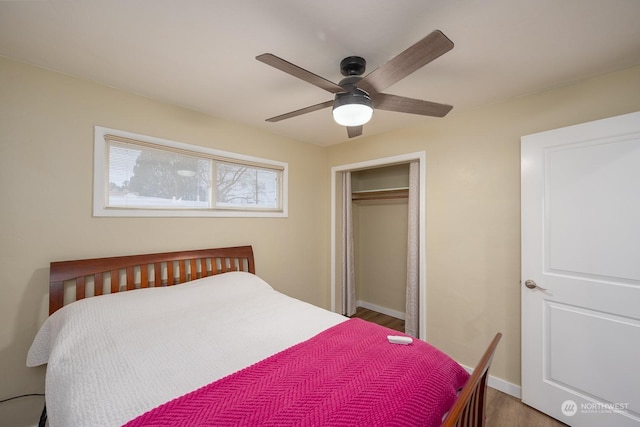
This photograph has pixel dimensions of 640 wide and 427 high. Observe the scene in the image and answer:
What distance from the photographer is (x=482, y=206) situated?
2234mm

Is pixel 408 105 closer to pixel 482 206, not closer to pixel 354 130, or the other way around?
pixel 354 130

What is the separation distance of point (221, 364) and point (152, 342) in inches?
17.2

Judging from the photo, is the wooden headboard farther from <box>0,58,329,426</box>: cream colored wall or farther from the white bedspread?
the white bedspread

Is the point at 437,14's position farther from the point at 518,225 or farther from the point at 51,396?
the point at 51,396

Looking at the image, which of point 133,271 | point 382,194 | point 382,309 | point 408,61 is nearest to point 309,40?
point 408,61

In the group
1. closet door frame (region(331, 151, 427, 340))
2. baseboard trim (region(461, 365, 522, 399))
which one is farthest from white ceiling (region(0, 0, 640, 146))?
baseboard trim (region(461, 365, 522, 399))

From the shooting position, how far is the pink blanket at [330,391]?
0.85 metres

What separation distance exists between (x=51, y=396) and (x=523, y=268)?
289 centimetres

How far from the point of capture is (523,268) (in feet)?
6.39

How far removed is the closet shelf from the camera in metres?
3.39

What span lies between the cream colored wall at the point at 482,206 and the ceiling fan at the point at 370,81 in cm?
90

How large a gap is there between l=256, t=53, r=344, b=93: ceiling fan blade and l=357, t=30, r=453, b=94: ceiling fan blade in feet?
0.55

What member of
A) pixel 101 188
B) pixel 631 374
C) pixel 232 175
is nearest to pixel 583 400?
pixel 631 374

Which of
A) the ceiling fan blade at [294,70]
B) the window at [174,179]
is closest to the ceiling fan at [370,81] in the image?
the ceiling fan blade at [294,70]
